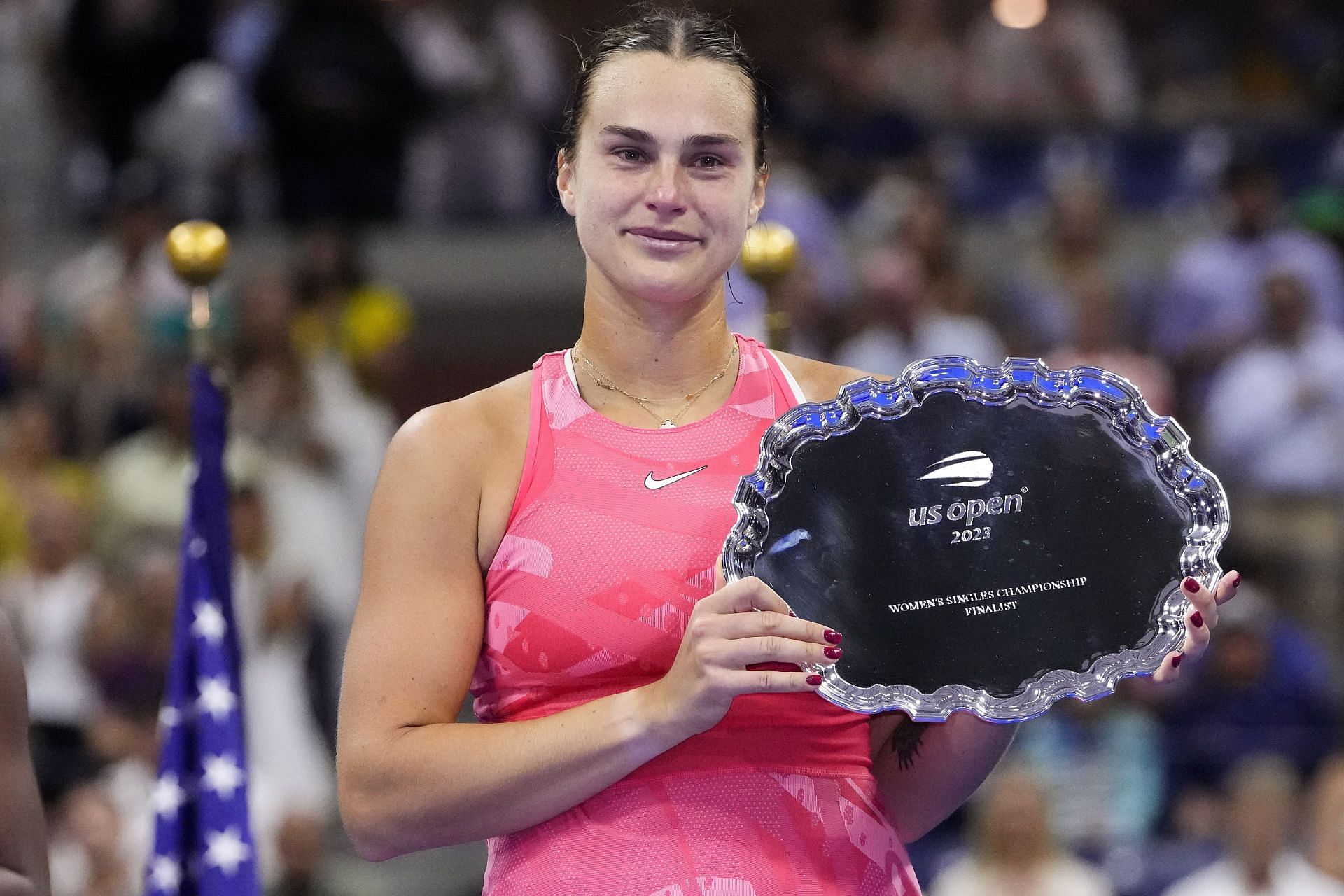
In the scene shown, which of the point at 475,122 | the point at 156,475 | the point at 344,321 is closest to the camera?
the point at 156,475

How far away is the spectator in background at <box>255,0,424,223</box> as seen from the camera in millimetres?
8289

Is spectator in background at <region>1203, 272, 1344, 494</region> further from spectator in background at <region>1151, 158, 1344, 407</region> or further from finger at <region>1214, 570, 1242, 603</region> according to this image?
finger at <region>1214, 570, 1242, 603</region>

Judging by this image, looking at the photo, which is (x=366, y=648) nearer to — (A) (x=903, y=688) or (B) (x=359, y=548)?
(A) (x=903, y=688)

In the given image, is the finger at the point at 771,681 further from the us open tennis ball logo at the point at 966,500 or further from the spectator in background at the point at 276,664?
the spectator in background at the point at 276,664

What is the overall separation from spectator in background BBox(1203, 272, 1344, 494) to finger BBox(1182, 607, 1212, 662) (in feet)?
17.6

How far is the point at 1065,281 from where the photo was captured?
7.84 metres

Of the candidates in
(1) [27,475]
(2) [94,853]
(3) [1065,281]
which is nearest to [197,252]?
(2) [94,853]

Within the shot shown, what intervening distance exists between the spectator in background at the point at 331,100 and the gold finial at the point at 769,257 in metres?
5.37

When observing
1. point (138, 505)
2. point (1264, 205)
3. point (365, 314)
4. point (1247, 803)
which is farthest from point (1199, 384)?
point (138, 505)

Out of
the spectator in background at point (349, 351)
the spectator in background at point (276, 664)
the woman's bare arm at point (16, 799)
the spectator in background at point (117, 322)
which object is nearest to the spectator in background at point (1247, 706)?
the spectator in background at point (276, 664)

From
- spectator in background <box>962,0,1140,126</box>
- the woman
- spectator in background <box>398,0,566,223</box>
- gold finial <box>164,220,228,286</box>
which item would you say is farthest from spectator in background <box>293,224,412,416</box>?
the woman

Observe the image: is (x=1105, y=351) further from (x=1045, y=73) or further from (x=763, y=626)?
(x=763, y=626)

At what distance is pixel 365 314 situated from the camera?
753 cm

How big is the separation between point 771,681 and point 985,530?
35 cm
